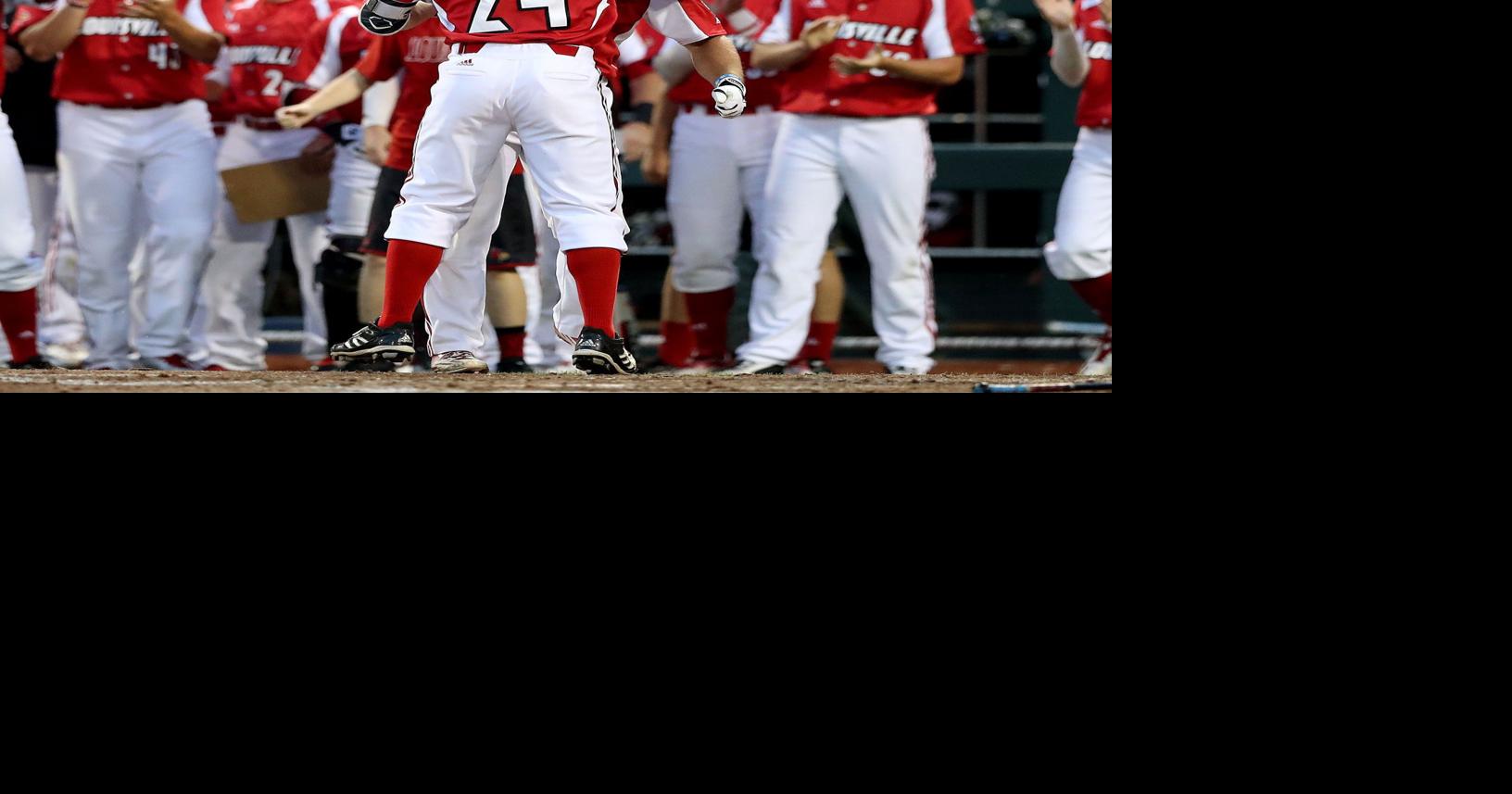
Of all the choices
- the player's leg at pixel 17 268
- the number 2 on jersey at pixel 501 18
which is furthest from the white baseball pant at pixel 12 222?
the number 2 on jersey at pixel 501 18

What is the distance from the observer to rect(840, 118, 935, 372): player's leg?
5637 millimetres

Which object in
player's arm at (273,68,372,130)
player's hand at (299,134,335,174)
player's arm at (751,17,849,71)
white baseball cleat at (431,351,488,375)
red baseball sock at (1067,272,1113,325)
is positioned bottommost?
white baseball cleat at (431,351,488,375)

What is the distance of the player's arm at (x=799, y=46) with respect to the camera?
18.1 feet

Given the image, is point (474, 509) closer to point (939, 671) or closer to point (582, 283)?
point (939, 671)

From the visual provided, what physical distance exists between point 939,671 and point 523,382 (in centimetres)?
95

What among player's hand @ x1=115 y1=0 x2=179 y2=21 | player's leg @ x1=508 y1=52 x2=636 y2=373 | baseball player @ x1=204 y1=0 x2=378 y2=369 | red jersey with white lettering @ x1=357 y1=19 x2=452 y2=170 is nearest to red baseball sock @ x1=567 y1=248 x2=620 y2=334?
player's leg @ x1=508 y1=52 x2=636 y2=373

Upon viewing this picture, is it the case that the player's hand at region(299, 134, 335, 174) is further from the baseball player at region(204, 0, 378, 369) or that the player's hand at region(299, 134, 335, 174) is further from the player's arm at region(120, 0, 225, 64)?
the player's arm at region(120, 0, 225, 64)

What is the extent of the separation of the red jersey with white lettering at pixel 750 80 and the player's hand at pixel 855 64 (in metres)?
0.33

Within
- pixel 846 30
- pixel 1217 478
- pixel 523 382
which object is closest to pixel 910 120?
pixel 846 30

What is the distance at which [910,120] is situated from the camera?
18.7ft

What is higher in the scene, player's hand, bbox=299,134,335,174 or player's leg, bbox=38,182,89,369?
player's hand, bbox=299,134,335,174

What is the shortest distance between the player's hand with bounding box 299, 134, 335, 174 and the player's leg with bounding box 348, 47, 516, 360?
1936 mm

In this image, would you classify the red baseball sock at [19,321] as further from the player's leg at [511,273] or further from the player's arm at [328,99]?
the player's leg at [511,273]

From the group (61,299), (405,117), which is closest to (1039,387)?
(405,117)
